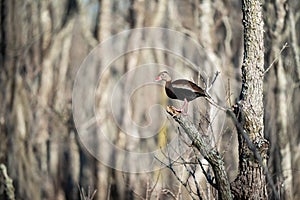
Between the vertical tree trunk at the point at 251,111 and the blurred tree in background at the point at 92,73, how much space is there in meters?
4.56

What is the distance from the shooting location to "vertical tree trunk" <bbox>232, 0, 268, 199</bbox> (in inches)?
246

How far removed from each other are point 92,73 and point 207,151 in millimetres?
20285

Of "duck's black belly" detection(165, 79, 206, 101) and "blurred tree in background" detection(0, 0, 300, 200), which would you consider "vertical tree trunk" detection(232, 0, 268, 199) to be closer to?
"duck's black belly" detection(165, 79, 206, 101)

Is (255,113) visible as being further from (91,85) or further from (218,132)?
(91,85)

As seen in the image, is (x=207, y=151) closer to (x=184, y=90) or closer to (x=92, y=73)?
(x=184, y=90)

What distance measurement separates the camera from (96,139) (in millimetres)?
22875

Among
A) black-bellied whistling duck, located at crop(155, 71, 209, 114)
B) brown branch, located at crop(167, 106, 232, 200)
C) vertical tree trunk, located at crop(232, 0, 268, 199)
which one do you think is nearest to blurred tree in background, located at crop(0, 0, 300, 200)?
vertical tree trunk, located at crop(232, 0, 268, 199)

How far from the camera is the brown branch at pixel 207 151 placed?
19.9ft

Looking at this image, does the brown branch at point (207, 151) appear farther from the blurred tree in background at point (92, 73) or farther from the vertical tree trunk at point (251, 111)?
the blurred tree in background at point (92, 73)

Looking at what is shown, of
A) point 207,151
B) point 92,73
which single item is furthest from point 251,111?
point 92,73

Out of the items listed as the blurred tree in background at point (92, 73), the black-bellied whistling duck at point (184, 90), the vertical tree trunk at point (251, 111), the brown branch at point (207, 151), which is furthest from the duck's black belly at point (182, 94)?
the blurred tree in background at point (92, 73)

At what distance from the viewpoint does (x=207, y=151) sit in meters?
6.12

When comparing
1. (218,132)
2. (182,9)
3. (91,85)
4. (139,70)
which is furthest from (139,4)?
(218,132)

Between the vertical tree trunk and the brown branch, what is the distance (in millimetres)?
166
